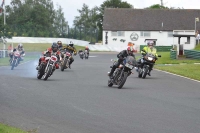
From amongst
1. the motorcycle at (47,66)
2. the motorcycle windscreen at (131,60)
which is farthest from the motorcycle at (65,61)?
the motorcycle windscreen at (131,60)

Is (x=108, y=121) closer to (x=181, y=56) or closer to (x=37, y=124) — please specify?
(x=37, y=124)

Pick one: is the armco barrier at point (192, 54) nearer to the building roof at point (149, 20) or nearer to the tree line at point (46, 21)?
the tree line at point (46, 21)

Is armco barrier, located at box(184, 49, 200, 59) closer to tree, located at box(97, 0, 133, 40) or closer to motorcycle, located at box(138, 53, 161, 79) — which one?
motorcycle, located at box(138, 53, 161, 79)

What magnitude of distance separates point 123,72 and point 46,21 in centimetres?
9094

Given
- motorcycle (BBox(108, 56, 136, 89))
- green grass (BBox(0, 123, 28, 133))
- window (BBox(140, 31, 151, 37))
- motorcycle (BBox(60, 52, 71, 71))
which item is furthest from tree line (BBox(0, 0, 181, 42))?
green grass (BBox(0, 123, 28, 133))

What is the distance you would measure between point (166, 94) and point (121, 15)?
78.9 m

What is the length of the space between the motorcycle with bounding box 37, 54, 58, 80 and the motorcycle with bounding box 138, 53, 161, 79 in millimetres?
4972

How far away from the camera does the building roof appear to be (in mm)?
96125

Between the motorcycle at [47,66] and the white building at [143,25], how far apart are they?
231 feet

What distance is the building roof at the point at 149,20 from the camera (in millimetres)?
96125

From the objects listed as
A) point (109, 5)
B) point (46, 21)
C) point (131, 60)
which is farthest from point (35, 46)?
point (131, 60)

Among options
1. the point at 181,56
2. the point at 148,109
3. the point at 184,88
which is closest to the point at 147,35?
the point at 181,56

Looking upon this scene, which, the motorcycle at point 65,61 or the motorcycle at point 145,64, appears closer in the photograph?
the motorcycle at point 145,64

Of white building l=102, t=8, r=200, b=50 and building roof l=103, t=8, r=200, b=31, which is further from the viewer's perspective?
building roof l=103, t=8, r=200, b=31
